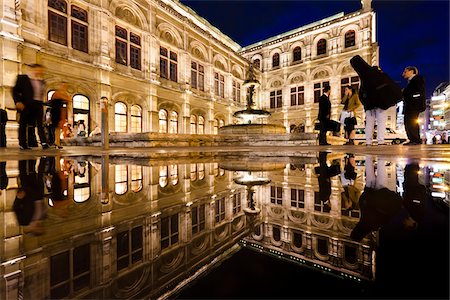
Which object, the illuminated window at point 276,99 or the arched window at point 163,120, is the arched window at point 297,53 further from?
the arched window at point 163,120

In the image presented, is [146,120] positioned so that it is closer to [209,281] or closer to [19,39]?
[19,39]

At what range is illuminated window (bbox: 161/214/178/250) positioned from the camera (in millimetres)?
703

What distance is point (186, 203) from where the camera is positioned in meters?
1.17

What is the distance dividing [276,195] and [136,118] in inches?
598

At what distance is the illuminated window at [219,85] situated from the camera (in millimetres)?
22516

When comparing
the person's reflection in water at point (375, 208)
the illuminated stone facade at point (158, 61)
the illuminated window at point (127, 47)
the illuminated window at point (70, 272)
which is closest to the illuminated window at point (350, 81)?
the illuminated stone facade at point (158, 61)

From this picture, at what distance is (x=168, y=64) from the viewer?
1761cm

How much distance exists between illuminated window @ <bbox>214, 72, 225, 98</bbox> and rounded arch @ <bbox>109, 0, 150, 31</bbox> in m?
8.06

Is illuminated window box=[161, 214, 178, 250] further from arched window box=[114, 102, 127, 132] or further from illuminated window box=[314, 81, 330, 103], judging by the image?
illuminated window box=[314, 81, 330, 103]

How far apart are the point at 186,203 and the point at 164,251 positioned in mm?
514

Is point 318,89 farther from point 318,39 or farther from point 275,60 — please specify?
point 275,60

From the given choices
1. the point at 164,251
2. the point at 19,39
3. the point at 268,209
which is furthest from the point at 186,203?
the point at 19,39

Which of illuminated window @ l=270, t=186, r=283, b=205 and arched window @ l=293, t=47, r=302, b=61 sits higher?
arched window @ l=293, t=47, r=302, b=61

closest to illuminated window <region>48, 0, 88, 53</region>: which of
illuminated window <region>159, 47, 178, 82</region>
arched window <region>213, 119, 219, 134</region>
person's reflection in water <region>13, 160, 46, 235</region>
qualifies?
illuminated window <region>159, 47, 178, 82</region>
